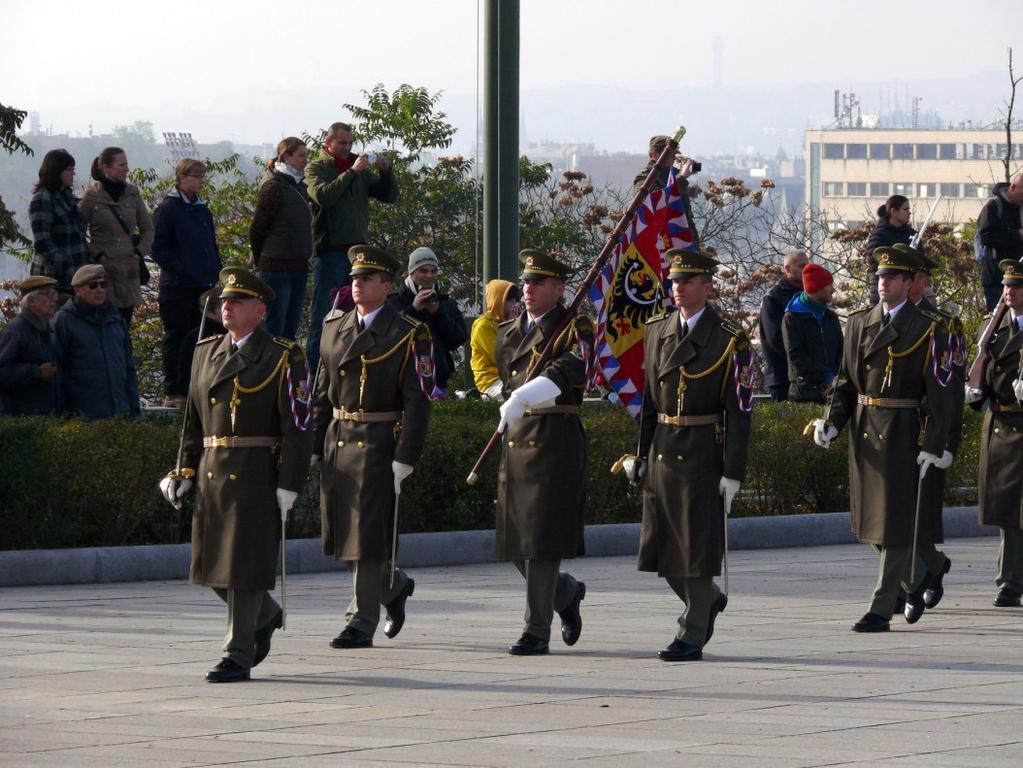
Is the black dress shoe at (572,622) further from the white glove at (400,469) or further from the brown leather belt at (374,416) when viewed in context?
the brown leather belt at (374,416)

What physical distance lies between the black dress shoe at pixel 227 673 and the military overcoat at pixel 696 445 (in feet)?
7.18

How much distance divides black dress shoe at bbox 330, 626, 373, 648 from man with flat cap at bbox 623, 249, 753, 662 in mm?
1473

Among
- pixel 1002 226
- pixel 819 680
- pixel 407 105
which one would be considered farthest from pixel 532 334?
pixel 407 105

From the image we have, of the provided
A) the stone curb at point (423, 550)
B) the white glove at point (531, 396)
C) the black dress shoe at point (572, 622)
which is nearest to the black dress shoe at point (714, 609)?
the black dress shoe at point (572, 622)

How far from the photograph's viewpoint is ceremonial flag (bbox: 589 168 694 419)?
14.2 meters

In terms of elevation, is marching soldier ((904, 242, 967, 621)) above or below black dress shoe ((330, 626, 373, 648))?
above

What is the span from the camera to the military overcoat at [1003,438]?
13.4 metres

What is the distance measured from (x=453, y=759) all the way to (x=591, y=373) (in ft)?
13.3

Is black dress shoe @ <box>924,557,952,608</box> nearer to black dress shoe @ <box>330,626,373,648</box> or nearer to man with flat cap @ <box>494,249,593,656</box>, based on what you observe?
man with flat cap @ <box>494,249,593,656</box>

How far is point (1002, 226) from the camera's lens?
1925 cm

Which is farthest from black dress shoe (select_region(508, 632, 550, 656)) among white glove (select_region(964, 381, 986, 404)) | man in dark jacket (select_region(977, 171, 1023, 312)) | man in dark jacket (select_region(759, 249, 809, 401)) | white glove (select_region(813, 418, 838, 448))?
man in dark jacket (select_region(977, 171, 1023, 312))

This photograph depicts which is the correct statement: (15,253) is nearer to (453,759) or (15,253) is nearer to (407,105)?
(407,105)

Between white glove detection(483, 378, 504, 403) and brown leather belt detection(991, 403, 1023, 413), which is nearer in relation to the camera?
white glove detection(483, 378, 504, 403)

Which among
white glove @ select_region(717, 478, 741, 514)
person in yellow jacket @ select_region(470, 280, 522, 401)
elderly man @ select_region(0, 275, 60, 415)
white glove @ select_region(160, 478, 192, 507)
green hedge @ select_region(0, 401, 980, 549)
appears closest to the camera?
white glove @ select_region(160, 478, 192, 507)
